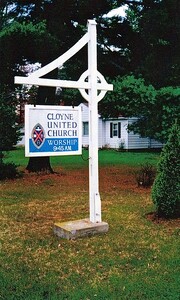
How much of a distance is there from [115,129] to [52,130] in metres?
25.3

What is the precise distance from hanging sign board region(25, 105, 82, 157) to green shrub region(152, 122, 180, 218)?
159cm

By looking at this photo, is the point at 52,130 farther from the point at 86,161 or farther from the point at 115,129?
the point at 115,129

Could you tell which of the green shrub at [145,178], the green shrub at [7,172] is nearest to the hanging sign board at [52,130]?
the green shrub at [145,178]

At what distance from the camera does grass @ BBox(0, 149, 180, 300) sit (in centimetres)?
Result: 415

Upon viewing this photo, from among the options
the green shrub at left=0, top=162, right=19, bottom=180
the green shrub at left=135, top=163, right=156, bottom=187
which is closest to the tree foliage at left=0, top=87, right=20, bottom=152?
Answer: the green shrub at left=0, top=162, right=19, bottom=180

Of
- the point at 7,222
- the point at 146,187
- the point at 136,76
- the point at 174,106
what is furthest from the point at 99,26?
the point at 7,222

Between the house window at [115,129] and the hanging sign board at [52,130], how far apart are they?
2449cm

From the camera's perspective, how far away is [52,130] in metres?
5.89

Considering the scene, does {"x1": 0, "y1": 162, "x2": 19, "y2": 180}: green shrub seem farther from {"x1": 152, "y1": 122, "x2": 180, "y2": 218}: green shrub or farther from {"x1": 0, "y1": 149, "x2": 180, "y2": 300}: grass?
{"x1": 152, "y1": 122, "x2": 180, "y2": 218}: green shrub

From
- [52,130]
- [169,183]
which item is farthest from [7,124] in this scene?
[169,183]

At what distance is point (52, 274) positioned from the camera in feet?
15.0

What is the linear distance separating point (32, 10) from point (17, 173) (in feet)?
17.9

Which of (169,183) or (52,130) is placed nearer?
(52,130)

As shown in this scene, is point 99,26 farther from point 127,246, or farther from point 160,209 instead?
point 127,246
